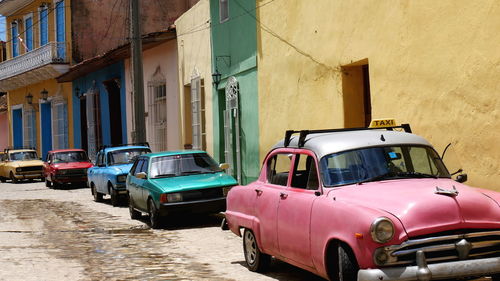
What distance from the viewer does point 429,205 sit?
246 inches

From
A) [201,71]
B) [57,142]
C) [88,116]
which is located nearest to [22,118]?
[57,142]

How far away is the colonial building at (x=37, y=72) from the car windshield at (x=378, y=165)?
3279 cm

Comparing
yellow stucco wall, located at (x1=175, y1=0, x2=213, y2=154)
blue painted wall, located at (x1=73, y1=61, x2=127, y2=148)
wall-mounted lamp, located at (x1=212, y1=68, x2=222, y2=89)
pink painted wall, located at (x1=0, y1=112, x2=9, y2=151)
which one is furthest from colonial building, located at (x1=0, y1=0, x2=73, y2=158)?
wall-mounted lamp, located at (x1=212, y1=68, x2=222, y2=89)

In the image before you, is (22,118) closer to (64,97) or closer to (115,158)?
(64,97)

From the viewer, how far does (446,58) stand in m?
11.4

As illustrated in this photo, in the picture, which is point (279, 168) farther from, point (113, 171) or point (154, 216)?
point (113, 171)

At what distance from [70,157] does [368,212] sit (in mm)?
24435

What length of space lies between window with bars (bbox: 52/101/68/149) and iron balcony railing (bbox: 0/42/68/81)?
2.50m

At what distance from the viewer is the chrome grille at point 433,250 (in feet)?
20.0

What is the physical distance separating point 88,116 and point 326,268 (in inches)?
1205

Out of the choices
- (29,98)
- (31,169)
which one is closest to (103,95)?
(31,169)

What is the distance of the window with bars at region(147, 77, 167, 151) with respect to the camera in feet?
92.8

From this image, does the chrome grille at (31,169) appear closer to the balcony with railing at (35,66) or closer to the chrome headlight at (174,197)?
the balcony with railing at (35,66)

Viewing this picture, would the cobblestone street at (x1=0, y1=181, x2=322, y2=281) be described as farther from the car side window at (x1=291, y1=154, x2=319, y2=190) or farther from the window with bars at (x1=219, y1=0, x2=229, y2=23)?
the window with bars at (x1=219, y1=0, x2=229, y2=23)
